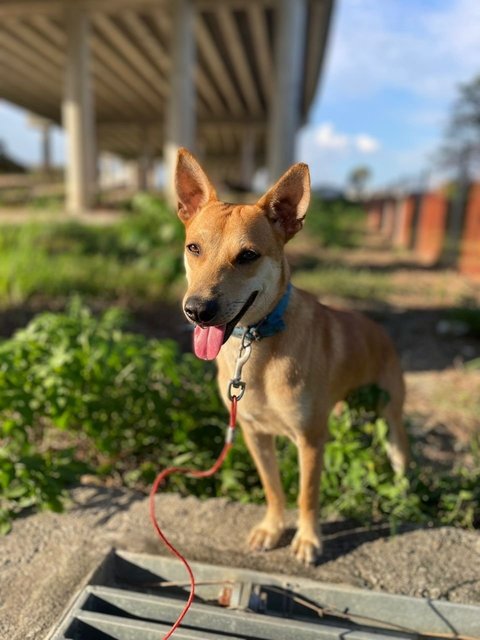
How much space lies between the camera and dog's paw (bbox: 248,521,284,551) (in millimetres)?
2518

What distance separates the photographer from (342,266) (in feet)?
35.8

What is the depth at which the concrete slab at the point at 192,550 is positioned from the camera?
225cm

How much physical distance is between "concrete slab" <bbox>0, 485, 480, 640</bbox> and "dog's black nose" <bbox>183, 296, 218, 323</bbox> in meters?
1.24

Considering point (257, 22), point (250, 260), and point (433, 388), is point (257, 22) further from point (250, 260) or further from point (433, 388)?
point (250, 260)

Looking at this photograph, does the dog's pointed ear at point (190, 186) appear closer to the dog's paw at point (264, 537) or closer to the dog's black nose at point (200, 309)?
the dog's black nose at point (200, 309)

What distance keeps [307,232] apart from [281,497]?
1339 cm

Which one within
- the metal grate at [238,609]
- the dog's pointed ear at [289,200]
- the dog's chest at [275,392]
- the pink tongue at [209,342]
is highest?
the dog's pointed ear at [289,200]

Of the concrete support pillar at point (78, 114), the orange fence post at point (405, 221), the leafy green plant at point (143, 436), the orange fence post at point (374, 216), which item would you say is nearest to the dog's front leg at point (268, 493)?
the leafy green plant at point (143, 436)

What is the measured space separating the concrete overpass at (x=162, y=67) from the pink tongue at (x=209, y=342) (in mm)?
10781

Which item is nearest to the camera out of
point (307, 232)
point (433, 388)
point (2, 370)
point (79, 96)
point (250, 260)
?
point (250, 260)

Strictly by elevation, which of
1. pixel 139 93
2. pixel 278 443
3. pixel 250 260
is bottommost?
pixel 278 443

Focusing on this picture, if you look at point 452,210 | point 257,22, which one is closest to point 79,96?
point 257,22

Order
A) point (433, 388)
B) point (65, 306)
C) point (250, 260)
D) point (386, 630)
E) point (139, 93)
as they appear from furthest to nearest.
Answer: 1. point (139, 93)
2. point (65, 306)
3. point (433, 388)
4. point (386, 630)
5. point (250, 260)

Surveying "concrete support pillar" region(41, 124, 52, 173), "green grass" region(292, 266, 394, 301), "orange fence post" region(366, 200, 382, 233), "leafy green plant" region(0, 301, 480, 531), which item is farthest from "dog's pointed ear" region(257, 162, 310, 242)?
"concrete support pillar" region(41, 124, 52, 173)
